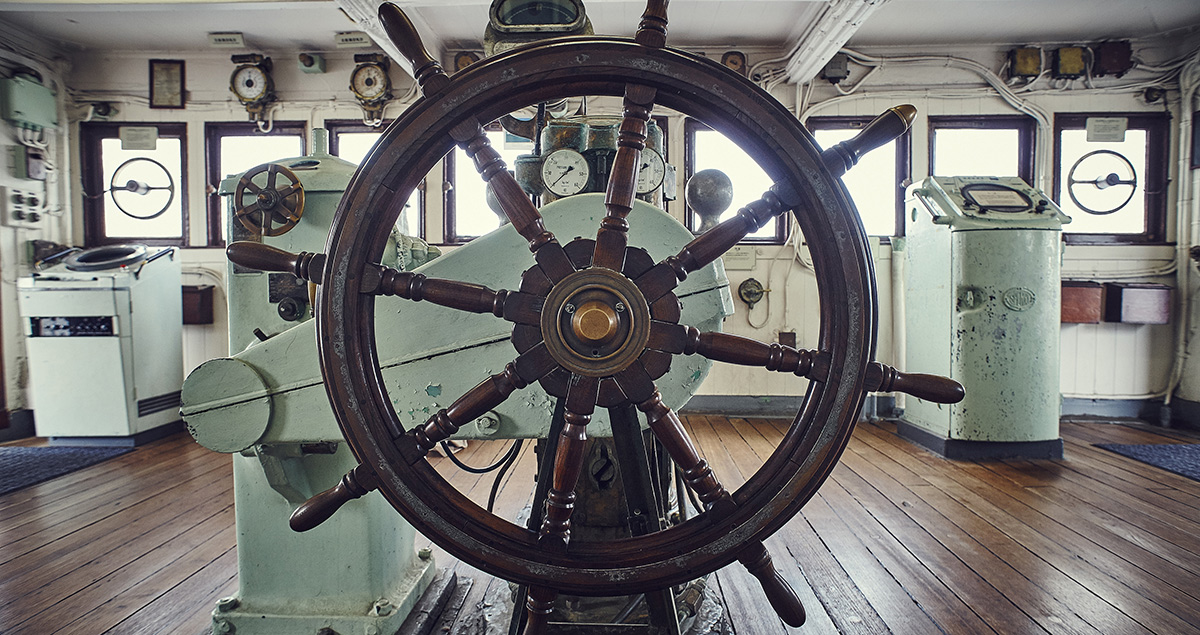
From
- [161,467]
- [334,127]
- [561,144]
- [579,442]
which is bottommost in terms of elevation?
[161,467]

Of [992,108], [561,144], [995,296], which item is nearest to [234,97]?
[561,144]

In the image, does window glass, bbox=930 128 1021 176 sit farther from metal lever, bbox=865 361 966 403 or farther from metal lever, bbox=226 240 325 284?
metal lever, bbox=226 240 325 284

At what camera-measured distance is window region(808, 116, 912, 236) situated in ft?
12.7

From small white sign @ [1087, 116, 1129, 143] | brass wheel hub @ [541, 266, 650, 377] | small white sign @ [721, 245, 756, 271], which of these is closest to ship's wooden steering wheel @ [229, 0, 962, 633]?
brass wheel hub @ [541, 266, 650, 377]

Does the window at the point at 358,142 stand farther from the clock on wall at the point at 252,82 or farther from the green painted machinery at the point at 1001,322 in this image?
the green painted machinery at the point at 1001,322

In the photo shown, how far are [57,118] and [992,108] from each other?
5.63 meters

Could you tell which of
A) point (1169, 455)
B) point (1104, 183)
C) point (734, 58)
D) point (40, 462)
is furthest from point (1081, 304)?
point (40, 462)

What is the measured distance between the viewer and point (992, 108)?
3.80 metres

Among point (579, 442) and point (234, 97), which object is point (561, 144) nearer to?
point (579, 442)

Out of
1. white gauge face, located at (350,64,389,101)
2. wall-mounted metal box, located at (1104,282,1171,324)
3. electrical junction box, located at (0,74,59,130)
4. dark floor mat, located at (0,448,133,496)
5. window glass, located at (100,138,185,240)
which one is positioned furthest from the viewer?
window glass, located at (100,138,185,240)

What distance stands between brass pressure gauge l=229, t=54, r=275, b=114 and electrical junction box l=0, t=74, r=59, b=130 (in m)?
1.00

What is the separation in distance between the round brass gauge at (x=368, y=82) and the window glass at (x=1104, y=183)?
412cm

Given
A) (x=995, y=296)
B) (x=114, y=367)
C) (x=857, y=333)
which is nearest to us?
(x=857, y=333)

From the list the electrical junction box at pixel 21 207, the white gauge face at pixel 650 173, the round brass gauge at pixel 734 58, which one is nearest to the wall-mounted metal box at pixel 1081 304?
the round brass gauge at pixel 734 58
